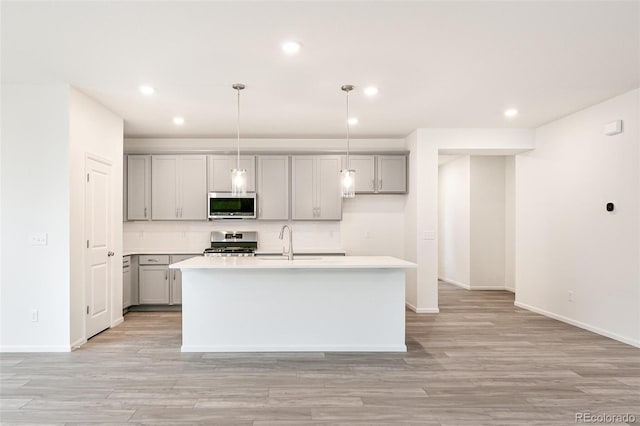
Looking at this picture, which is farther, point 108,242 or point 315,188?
point 315,188

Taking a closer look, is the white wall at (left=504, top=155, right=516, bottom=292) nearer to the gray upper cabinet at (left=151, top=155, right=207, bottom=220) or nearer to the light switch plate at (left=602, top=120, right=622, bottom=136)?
the light switch plate at (left=602, top=120, right=622, bottom=136)

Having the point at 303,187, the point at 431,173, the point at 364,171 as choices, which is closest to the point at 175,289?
the point at 303,187

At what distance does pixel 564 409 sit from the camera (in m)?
2.87

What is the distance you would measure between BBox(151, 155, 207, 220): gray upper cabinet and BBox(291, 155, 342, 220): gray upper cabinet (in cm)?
138

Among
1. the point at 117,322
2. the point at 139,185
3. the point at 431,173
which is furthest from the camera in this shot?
the point at 139,185

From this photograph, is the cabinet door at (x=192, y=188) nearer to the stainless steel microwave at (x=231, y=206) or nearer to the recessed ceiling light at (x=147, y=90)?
the stainless steel microwave at (x=231, y=206)

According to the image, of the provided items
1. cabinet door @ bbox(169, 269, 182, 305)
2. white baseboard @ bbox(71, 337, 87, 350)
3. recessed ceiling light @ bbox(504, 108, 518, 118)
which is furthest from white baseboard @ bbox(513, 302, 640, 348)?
white baseboard @ bbox(71, 337, 87, 350)

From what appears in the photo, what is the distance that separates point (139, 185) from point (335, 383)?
15.1ft

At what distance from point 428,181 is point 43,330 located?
494 cm

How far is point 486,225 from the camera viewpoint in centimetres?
827

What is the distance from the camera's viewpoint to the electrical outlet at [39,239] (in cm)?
420

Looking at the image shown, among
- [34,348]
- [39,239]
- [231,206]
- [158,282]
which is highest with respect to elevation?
[231,206]

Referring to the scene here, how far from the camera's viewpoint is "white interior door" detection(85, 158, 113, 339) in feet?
15.3

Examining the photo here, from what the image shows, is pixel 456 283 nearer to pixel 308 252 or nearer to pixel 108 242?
pixel 308 252
